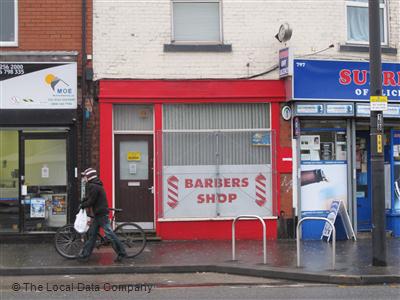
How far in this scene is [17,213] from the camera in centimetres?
1300

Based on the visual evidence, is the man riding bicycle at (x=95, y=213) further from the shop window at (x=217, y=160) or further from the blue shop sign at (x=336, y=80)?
the blue shop sign at (x=336, y=80)

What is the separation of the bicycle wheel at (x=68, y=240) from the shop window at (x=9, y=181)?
94.3 inches

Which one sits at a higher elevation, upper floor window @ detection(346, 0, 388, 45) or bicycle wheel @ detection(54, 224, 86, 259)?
upper floor window @ detection(346, 0, 388, 45)

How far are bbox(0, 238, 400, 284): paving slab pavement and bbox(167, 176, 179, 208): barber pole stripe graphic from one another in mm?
1051

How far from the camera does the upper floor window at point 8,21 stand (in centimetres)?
1315

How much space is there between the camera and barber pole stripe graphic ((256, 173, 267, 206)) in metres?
13.5

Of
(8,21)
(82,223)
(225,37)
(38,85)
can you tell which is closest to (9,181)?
(38,85)

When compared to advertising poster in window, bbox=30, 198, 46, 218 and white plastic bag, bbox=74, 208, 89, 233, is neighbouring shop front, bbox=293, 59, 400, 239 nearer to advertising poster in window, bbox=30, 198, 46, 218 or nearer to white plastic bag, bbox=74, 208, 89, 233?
white plastic bag, bbox=74, 208, 89, 233

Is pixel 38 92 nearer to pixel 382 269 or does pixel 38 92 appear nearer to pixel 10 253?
pixel 10 253

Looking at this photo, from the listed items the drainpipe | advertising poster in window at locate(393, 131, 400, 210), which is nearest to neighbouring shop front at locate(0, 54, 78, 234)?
the drainpipe

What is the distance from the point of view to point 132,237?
1110 cm

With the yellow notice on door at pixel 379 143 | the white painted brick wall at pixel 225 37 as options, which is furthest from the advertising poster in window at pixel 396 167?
the yellow notice on door at pixel 379 143

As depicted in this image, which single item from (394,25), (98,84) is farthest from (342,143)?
(98,84)

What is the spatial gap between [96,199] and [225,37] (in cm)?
528
